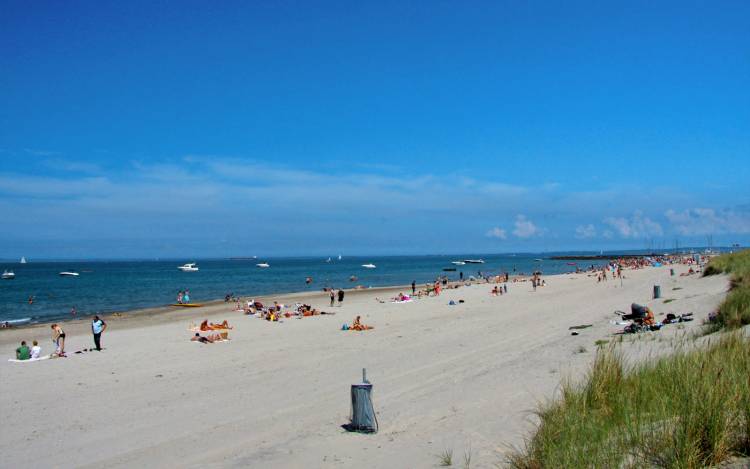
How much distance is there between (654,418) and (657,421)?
12cm

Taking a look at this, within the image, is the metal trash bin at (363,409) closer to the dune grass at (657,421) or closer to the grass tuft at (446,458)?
the grass tuft at (446,458)

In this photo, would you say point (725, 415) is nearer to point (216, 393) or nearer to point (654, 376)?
point (654, 376)

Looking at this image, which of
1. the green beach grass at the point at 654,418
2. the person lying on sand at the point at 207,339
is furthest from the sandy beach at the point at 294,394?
the green beach grass at the point at 654,418

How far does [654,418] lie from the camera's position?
4.75 metres

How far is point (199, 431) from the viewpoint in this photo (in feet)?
27.5

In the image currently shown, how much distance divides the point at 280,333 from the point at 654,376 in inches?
628

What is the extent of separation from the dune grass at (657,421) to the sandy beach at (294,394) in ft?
3.29

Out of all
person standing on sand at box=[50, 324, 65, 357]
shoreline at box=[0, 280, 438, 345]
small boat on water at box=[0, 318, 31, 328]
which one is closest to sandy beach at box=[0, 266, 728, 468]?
person standing on sand at box=[50, 324, 65, 357]

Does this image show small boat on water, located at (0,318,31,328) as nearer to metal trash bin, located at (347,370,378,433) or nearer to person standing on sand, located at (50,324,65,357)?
person standing on sand, located at (50,324,65,357)

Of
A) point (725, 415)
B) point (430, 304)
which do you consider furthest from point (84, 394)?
point (430, 304)

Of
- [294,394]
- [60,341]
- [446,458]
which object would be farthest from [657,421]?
[60,341]

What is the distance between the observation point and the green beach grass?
3998 mm

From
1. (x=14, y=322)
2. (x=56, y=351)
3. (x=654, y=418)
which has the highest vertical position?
(x=654, y=418)

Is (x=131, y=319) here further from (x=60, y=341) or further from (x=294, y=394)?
(x=294, y=394)
